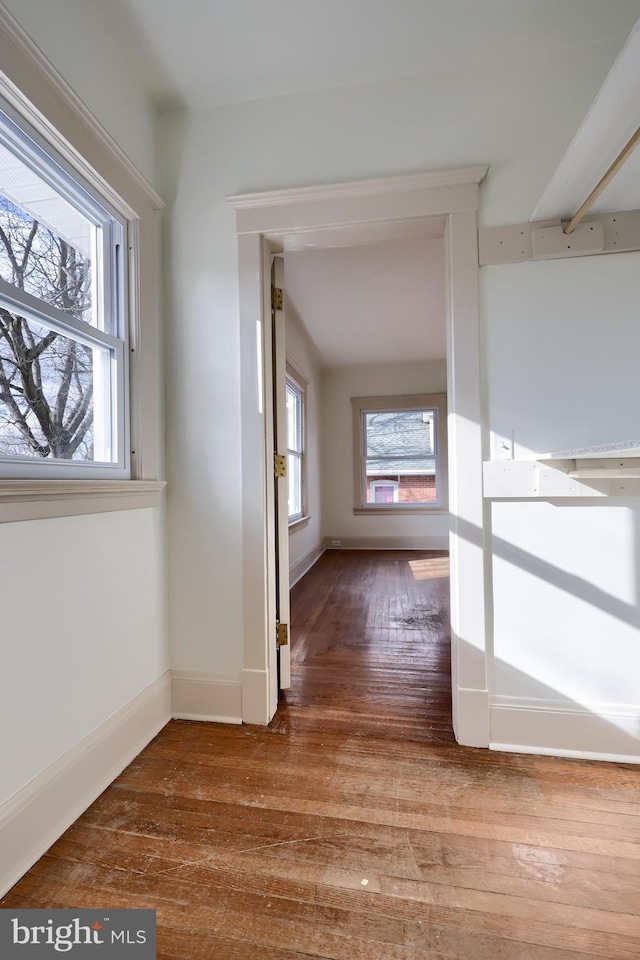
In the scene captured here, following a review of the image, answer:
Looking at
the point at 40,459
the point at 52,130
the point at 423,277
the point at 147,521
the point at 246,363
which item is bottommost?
the point at 147,521

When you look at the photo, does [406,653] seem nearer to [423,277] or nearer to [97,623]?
[97,623]

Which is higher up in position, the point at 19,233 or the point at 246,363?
the point at 19,233

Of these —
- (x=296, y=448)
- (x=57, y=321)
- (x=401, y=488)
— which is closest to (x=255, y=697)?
(x=57, y=321)

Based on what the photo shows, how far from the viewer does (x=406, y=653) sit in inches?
101

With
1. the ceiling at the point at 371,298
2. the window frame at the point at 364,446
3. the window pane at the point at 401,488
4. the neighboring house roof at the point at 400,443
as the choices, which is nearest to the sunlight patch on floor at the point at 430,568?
the window frame at the point at 364,446

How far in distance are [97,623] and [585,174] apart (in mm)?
2135

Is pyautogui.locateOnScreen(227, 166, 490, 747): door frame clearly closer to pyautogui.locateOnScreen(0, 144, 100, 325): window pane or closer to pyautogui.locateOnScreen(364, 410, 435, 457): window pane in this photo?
pyautogui.locateOnScreen(0, 144, 100, 325): window pane

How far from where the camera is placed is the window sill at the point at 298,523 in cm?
434

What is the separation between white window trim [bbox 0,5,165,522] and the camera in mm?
1183

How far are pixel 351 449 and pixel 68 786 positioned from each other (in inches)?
212

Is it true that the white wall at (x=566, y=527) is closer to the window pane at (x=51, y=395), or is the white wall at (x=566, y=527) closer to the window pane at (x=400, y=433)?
the window pane at (x=51, y=395)

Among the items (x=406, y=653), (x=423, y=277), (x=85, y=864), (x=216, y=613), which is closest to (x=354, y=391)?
(x=423, y=277)

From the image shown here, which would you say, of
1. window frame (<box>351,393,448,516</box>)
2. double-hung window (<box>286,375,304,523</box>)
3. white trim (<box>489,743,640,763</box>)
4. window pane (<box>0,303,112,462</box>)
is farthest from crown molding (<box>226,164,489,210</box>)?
window frame (<box>351,393,448,516</box>)

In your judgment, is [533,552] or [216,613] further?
[216,613]
